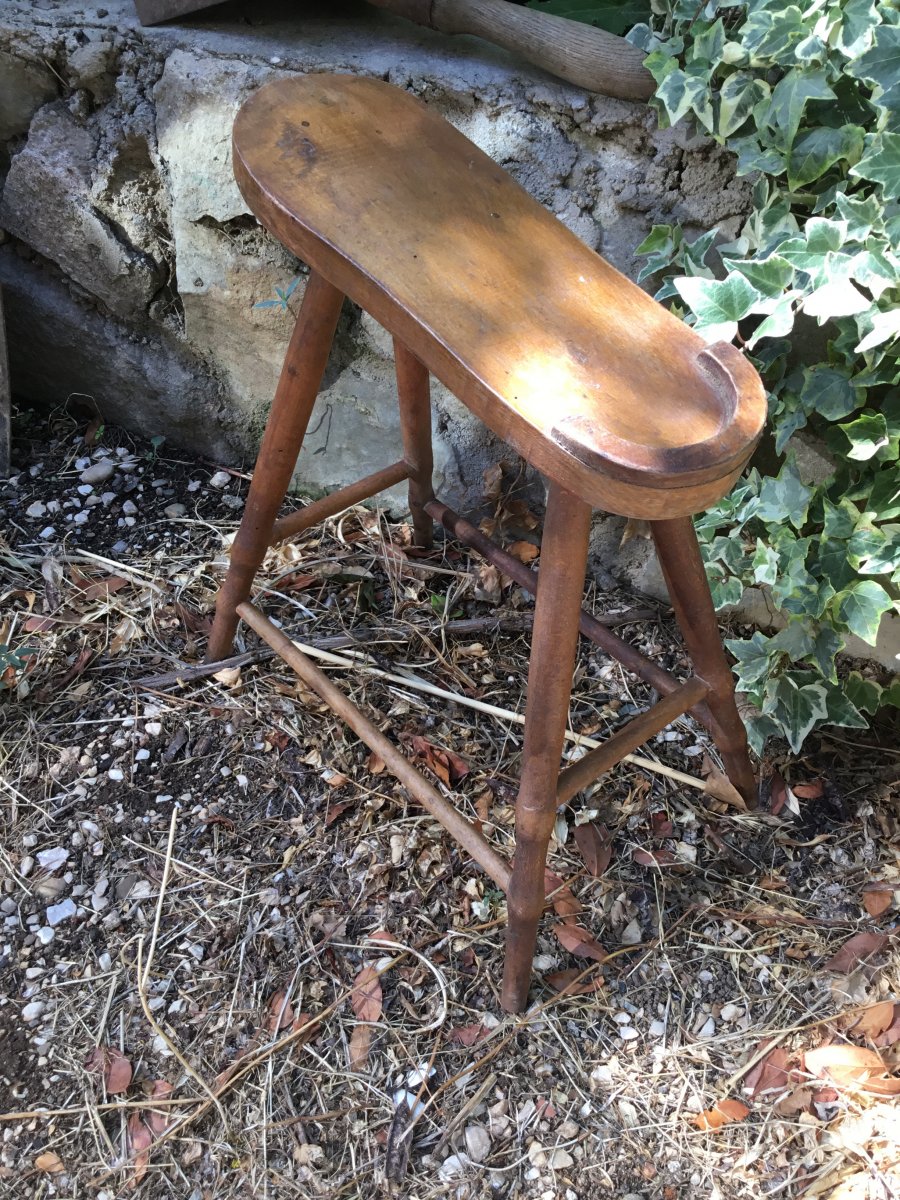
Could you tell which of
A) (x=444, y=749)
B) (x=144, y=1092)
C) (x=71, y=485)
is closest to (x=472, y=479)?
(x=444, y=749)

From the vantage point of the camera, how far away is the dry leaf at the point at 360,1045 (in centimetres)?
139

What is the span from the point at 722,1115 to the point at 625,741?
0.50 meters

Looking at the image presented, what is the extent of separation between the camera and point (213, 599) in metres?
1.99

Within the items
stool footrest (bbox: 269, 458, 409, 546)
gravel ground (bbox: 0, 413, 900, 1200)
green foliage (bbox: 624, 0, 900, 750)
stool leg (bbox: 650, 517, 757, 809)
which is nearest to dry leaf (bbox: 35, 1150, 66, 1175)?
gravel ground (bbox: 0, 413, 900, 1200)

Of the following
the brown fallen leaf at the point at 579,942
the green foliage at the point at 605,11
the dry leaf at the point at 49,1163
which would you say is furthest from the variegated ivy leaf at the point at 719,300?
the dry leaf at the point at 49,1163

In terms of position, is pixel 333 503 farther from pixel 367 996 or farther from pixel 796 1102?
pixel 796 1102

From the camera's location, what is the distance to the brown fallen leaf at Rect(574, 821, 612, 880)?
160cm

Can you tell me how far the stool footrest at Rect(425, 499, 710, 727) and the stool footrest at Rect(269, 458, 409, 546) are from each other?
0.28ft

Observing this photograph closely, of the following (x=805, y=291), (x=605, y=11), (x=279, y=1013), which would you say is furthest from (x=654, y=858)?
(x=605, y=11)

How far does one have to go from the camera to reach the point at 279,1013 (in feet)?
4.71

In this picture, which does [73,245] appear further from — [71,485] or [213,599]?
[213,599]

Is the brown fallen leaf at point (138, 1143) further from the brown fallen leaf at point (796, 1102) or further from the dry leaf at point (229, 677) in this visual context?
the brown fallen leaf at point (796, 1102)

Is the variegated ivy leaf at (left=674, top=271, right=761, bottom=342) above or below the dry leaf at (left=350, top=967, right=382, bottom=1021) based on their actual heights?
above

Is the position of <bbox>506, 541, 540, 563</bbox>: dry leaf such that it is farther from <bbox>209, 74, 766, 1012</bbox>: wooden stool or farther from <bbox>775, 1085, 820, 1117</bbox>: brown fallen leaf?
A: <bbox>775, 1085, 820, 1117</bbox>: brown fallen leaf
